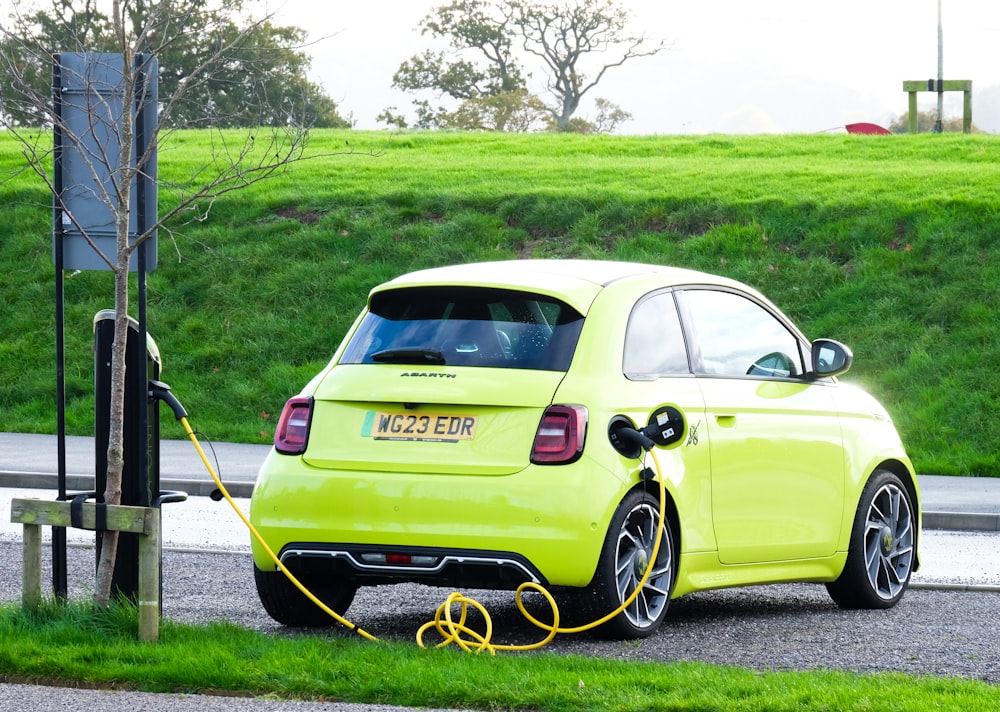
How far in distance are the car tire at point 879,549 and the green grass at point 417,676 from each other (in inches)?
93.1

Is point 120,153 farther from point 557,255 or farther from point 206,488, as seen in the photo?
point 557,255

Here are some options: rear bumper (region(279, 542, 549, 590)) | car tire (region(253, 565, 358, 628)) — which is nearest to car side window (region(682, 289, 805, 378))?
rear bumper (region(279, 542, 549, 590))

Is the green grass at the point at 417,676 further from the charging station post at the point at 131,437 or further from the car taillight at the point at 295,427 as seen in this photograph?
the car taillight at the point at 295,427

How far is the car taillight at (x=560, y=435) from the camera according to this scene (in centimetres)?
679

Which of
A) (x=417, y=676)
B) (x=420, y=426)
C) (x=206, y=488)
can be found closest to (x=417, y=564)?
(x=420, y=426)

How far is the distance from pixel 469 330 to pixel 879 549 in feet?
9.27

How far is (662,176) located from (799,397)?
780 inches

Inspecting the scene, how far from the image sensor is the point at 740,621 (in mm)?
8023

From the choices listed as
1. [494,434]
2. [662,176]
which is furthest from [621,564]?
[662,176]

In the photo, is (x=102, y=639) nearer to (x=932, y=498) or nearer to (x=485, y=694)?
(x=485, y=694)

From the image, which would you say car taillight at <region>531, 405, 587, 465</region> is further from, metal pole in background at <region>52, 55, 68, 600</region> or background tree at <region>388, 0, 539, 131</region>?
background tree at <region>388, 0, 539, 131</region>

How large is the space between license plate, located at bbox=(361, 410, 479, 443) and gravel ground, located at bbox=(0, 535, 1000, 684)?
987 mm

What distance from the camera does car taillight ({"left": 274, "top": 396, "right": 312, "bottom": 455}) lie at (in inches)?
283

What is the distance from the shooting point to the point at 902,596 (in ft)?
29.2
